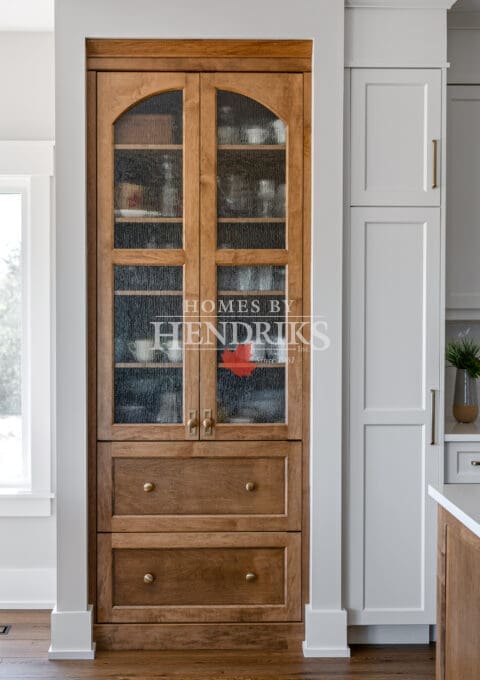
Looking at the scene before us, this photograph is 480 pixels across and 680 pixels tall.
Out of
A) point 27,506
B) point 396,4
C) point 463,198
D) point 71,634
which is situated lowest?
point 71,634

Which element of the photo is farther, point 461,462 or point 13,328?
point 13,328

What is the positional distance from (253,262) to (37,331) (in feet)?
3.84

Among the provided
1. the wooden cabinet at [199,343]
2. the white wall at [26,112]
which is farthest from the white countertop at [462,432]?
the white wall at [26,112]

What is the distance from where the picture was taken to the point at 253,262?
8.66ft

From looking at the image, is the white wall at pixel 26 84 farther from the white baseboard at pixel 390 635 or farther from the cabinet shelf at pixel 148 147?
the white baseboard at pixel 390 635

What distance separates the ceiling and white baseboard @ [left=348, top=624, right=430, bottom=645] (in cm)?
298

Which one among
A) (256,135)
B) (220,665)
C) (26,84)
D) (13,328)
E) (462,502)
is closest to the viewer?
(462,502)

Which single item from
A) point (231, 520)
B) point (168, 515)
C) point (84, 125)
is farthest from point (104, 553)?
point (84, 125)

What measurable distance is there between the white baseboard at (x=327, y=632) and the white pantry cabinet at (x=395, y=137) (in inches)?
65.3

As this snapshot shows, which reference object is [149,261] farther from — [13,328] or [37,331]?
[13,328]

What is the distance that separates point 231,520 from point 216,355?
0.67 m

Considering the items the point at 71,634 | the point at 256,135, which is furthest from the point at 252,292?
the point at 71,634

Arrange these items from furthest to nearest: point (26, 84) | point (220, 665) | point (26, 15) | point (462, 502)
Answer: point (26, 84), point (26, 15), point (220, 665), point (462, 502)

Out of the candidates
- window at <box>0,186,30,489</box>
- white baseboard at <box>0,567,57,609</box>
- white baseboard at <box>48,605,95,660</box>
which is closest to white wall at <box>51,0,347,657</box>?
white baseboard at <box>48,605,95,660</box>
